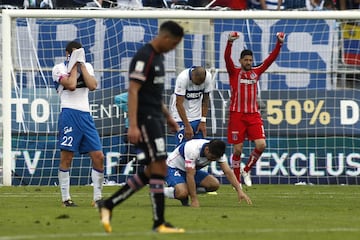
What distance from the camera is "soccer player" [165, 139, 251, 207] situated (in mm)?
15180

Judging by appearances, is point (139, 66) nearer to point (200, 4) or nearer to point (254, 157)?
point (254, 157)

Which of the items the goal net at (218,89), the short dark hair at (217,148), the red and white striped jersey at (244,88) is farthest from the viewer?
the goal net at (218,89)

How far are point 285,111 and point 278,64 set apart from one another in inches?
44.9

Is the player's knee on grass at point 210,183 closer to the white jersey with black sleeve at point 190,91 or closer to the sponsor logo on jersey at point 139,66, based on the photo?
the white jersey with black sleeve at point 190,91

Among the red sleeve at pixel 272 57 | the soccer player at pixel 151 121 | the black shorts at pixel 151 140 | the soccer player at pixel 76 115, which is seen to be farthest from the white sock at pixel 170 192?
the black shorts at pixel 151 140

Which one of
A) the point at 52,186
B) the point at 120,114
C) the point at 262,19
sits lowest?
the point at 52,186

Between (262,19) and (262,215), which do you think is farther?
(262,19)

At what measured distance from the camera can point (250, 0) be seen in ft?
86.3

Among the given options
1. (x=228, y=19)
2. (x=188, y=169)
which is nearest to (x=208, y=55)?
(x=228, y=19)

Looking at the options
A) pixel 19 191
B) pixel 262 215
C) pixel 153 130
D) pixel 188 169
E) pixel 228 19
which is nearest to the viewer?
pixel 153 130

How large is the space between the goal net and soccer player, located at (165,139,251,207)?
6.45m

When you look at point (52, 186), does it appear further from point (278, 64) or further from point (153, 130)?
point (153, 130)

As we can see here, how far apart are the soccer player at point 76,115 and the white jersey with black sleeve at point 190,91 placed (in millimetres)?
2877

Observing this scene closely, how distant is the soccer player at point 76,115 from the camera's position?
15.8 meters
